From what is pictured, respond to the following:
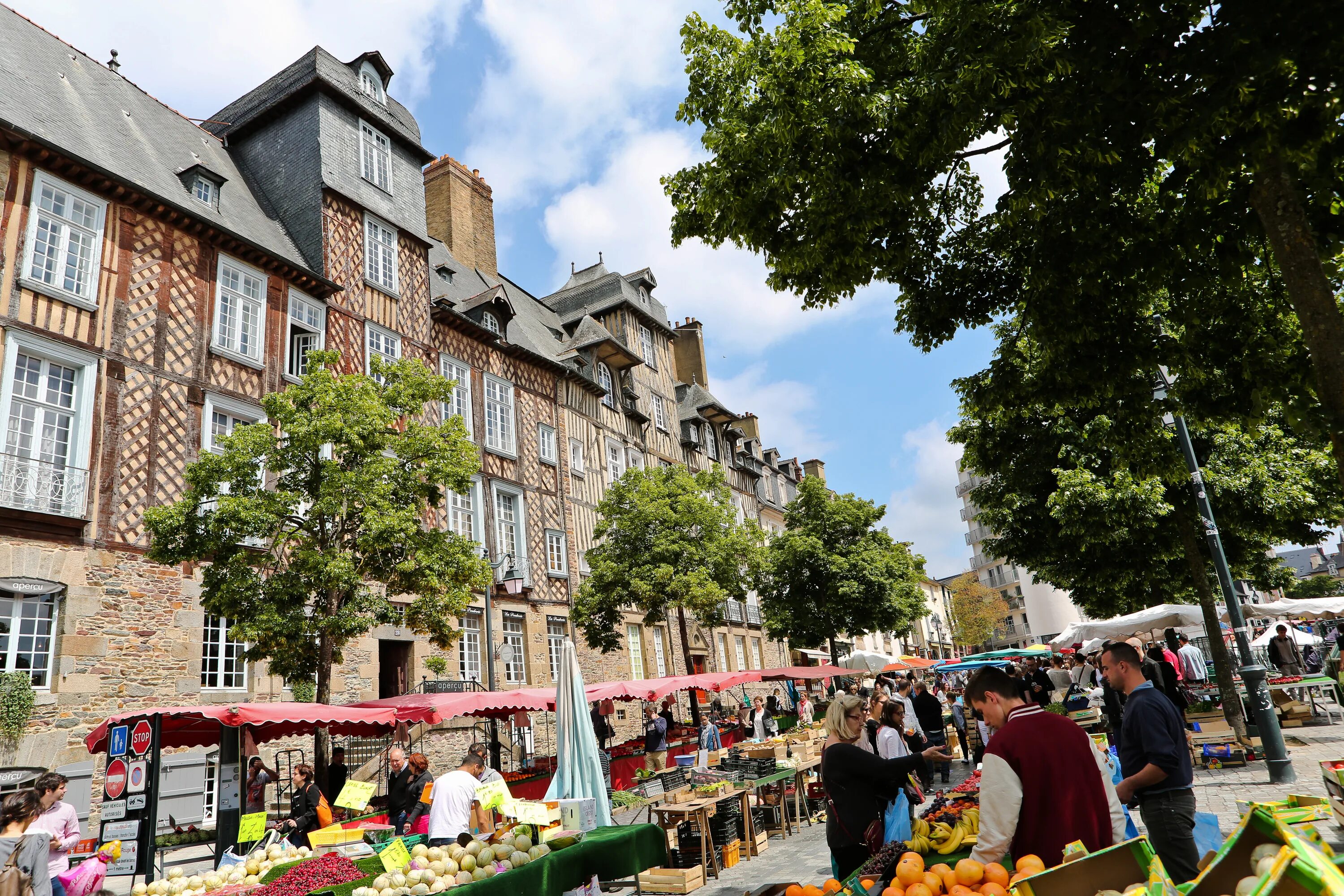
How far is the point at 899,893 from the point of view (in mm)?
3250

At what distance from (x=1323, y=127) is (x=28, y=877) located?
988 centimetres

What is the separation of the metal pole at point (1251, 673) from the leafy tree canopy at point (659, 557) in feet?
41.9

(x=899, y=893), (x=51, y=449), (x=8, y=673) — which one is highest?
(x=51, y=449)

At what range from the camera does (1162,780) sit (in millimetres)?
4496

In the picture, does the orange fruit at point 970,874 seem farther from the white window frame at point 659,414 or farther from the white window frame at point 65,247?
the white window frame at point 659,414

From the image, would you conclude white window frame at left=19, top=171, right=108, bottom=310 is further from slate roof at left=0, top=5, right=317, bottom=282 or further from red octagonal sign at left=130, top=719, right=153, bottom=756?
red octagonal sign at left=130, top=719, right=153, bottom=756

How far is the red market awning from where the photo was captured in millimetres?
9383

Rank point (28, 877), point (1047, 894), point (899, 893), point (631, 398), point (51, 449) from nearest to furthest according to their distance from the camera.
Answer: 1. point (1047, 894)
2. point (899, 893)
3. point (28, 877)
4. point (51, 449)
5. point (631, 398)

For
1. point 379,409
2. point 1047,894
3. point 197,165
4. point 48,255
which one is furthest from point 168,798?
point 1047,894

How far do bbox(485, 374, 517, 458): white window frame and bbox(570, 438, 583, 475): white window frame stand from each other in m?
2.88

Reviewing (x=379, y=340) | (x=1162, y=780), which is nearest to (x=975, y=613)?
(x=379, y=340)

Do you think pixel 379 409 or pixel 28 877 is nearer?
pixel 28 877

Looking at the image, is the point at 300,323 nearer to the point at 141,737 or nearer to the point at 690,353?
the point at 141,737

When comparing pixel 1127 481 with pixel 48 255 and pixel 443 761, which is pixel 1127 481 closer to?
pixel 443 761
